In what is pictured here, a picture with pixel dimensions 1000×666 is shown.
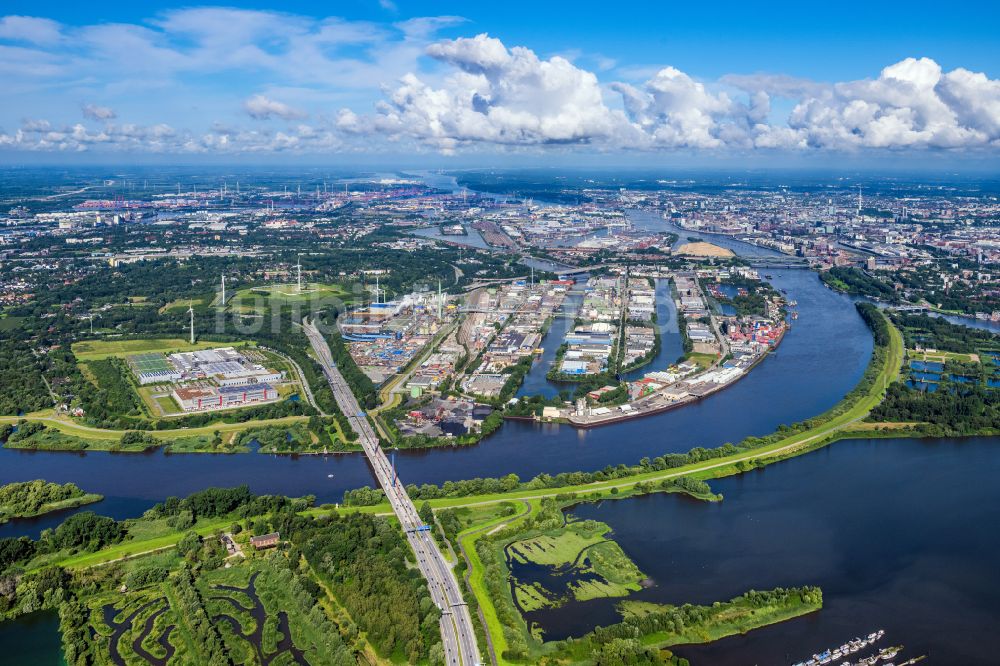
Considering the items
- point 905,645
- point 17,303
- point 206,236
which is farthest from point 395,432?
point 206,236

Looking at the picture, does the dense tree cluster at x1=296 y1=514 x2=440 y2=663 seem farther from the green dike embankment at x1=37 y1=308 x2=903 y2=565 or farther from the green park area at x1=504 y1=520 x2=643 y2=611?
the green park area at x1=504 y1=520 x2=643 y2=611

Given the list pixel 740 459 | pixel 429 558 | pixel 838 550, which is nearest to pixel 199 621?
pixel 429 558

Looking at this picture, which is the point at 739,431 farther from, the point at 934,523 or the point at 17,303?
the point at 17,303

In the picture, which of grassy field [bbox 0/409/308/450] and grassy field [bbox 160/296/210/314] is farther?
grassy field [bbox 160/296/210/314]

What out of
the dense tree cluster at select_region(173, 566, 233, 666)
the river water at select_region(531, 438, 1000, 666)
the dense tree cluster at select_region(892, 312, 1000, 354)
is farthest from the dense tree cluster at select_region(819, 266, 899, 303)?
the dense tree cluster at select_region(173, 566, 233, 666)

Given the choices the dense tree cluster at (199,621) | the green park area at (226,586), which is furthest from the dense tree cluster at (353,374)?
the dense tree cluster at (199,621)

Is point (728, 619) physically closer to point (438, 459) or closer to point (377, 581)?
point (377, 581)

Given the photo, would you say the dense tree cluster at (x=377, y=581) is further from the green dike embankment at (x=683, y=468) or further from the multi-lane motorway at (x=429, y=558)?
the green dike embankment at (x=683, y=468)
